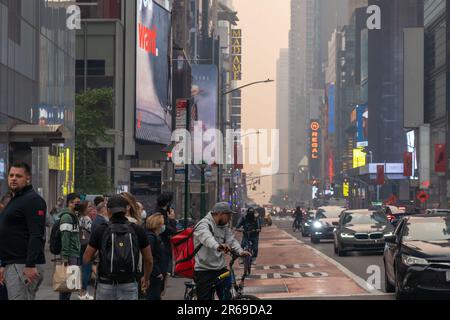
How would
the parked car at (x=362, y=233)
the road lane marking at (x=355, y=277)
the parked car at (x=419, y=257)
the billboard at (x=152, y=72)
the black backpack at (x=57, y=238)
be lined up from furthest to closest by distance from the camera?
the billboard at (x=152, y=72), the parked car at (x=362, y=233), the road lane marking at (x=355, y=277), the parked car at (x=419, y=257), the black backpack at (x=57, y=238)

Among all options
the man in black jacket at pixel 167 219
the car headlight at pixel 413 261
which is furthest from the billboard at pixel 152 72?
the car headlight at pixel 413 261

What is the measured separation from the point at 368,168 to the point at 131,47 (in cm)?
12350

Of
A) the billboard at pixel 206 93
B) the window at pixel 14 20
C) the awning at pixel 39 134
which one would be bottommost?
the awning at pixel 39 134

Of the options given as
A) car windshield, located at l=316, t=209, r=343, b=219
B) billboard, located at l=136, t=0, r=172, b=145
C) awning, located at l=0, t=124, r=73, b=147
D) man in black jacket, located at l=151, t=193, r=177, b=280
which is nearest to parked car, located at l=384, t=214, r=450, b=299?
man in black jacket, located at l=151, t=193, r=177, b=280

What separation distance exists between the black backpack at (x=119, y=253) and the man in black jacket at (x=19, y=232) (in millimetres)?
1034

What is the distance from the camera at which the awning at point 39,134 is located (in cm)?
3175

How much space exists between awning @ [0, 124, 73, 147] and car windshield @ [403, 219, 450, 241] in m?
14.7

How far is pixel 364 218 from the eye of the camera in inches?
1421

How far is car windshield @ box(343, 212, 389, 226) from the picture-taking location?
117 ft

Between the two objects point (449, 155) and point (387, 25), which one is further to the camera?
point (387, 25)

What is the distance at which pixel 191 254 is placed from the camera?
13.2 metres

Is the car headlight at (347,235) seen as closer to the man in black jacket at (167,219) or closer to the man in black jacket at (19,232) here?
the man in black jacket at (167,219)
